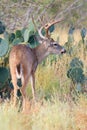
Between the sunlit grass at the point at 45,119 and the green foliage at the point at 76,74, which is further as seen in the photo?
the green foliage at the point at 76,74

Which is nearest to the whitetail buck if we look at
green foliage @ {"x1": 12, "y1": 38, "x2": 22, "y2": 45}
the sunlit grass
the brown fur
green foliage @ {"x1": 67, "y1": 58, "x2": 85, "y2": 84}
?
the brown fur

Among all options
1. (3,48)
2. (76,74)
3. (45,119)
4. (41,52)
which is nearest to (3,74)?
(3,48)

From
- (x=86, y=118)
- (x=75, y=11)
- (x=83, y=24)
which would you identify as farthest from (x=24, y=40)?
(x=83, y=24)

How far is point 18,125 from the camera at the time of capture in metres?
6.47

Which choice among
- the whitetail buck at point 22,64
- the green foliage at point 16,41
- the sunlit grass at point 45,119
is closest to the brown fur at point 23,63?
the whitetail buck at point 22,64

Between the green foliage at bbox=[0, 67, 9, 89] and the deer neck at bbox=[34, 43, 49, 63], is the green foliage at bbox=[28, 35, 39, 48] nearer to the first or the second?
the deer neck at bbox=[34, 43, 49, 63]

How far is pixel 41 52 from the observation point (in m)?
9.94

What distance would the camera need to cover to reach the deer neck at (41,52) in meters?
9.87

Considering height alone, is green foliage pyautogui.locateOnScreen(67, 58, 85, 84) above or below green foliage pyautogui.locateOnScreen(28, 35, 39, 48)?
below

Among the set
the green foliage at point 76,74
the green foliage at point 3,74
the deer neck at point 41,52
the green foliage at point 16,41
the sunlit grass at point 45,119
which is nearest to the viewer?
the sunlit grass at point 45,119

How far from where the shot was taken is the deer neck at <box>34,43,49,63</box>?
987cm

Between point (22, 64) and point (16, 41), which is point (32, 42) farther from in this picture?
point (22, 64)

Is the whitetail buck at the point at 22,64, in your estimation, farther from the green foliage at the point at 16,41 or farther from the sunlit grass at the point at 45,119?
the sunlit grass at the point at 45,119

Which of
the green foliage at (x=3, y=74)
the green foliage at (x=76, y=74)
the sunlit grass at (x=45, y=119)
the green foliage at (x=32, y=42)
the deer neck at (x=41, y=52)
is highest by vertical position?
the green foliage at (x=32, y=42)
